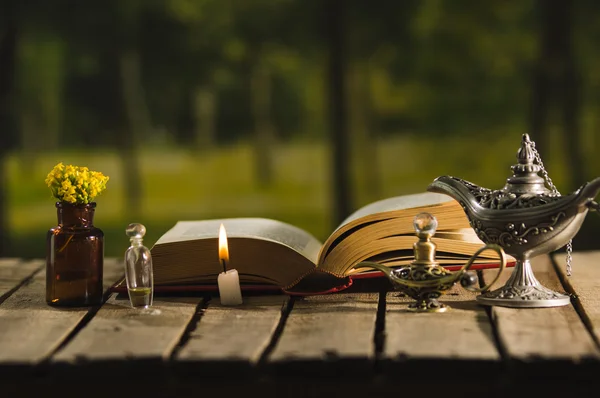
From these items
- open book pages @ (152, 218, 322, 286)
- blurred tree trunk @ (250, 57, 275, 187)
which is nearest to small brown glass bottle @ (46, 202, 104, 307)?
open book pages @ (152, 218, 322, 286)

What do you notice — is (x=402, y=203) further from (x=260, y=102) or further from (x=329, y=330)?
(x=260, y=102)

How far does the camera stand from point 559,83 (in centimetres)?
530

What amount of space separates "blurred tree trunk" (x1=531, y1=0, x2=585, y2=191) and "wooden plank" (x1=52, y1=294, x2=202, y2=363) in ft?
13.4

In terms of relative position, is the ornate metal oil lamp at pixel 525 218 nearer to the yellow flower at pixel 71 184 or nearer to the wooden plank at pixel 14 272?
the yellow flower at pixel 71 184

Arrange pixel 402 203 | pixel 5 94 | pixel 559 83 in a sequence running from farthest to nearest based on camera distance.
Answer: pixel 559 83 < pixel 5 94 < pixel 402 203

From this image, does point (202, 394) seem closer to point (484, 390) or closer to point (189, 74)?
point (484, 390)

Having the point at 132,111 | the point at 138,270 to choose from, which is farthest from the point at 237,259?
the point at 132,111

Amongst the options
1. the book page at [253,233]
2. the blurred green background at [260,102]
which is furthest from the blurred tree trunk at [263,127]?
the book page at [253,233]

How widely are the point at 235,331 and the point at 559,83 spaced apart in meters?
4.43

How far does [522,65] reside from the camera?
5.69 metres

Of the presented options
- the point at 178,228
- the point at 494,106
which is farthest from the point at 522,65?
the point at 178,228

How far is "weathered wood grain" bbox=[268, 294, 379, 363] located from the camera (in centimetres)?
115

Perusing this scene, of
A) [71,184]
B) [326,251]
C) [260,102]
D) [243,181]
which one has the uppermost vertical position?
[260,102]

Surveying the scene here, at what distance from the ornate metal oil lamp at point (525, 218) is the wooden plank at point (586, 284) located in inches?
2.0
